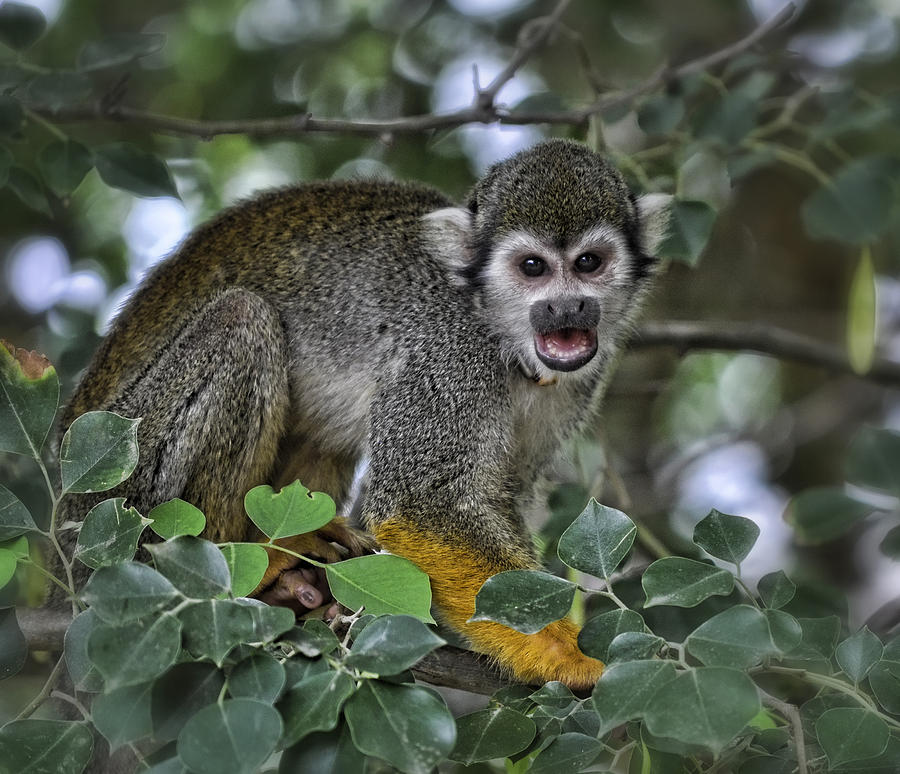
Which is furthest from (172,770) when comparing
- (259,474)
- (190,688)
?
(259,474)

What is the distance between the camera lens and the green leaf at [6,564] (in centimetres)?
232

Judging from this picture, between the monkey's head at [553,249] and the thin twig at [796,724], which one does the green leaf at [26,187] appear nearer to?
the monkey's head at [553,249]

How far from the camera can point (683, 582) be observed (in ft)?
7.59

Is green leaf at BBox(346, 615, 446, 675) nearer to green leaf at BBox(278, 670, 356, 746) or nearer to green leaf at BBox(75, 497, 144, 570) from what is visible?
green leaf at BBox(278, 670, 356, 746)

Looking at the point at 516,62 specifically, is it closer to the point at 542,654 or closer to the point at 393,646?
the point at 542,654

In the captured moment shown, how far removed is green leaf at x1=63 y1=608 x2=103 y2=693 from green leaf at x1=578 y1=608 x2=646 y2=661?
1.14m

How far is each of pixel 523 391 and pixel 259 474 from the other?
1142 millimetres

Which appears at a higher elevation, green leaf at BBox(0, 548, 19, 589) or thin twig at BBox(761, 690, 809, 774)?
green leaf at BBox(0, 548, 19, 589)

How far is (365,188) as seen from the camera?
4.45 meters

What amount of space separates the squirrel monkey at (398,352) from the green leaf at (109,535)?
1090 mm

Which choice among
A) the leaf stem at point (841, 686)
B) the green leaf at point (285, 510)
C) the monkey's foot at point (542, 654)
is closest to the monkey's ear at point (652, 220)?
the monkey's foot at point (542, 654)

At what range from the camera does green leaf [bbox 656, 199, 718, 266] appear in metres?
3.85

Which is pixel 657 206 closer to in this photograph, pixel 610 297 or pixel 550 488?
pixel 610 297

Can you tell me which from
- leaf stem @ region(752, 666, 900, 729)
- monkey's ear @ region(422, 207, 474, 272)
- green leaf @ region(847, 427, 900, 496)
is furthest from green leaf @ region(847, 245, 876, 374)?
leaf stem @ region(752, 666, 900, 729)
